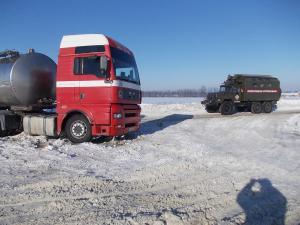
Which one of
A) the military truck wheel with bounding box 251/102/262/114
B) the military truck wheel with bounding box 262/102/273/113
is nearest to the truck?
the military truck wheel with bounding box 251/102/262/114

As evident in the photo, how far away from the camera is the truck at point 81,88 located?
9328mm

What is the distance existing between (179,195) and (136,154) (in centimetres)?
334

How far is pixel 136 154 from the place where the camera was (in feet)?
28.0

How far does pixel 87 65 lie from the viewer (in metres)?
Result: 9.45

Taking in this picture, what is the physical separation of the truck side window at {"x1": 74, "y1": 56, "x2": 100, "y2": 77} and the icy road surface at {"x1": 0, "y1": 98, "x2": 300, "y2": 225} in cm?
210

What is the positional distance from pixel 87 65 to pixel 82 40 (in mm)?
784

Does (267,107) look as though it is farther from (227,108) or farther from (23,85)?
(23,85)

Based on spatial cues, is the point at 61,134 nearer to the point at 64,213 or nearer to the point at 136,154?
the point at 136,154

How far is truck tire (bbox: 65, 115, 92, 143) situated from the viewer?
9.71m

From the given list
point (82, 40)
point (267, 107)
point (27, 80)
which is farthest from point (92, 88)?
point (267, 107)

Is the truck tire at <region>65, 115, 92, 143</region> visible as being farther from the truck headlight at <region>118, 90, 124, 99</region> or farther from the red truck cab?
the truck headlight at <region>118, 90, 124, 99</region>

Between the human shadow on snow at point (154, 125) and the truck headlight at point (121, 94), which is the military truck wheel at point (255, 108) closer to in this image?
the human shadow on snow at point (154, 125)

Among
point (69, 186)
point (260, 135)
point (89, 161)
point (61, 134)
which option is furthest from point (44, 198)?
point (260, 135)

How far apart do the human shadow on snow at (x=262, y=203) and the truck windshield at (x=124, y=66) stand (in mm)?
5025
